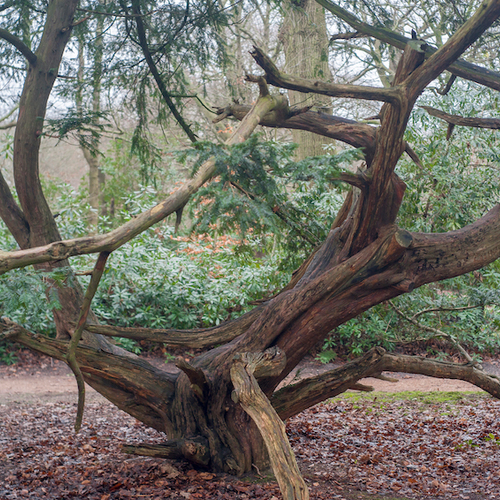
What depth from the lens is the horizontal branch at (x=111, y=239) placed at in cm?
290

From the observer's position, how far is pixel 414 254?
403 centimetres

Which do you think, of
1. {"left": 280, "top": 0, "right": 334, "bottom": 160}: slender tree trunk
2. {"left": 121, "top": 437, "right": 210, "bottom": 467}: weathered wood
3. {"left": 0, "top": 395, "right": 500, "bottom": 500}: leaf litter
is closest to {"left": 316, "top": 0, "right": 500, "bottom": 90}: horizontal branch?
{"left": 280, "top": 0, "right": 334, "bottom": 160}: slender tree trunk

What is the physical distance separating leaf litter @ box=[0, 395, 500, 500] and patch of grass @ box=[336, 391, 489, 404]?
0.20 metres

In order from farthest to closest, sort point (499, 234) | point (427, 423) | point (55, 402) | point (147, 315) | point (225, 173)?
point (147, 315) → point (55, 402) → point (427, 423) → point (499, 234) → point (225, 173)

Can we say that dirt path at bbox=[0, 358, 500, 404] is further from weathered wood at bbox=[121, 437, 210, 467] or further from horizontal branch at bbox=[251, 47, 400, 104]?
horizontal branch at bbox=[251, 47, 400, 104]

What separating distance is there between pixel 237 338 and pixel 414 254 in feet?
5.44

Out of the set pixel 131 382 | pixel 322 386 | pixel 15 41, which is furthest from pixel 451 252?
pixel 15 41

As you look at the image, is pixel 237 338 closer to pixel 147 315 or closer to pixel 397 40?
pixel 397 40

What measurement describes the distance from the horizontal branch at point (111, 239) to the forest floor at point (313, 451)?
1.91m

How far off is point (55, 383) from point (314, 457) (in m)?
5.44

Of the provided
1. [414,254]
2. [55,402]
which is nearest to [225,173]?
[414,254]

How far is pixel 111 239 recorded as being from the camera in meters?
3.15

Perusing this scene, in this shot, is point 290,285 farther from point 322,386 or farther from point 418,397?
point 418,397

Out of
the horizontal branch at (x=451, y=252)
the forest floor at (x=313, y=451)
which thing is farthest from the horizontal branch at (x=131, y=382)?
the horizontal branch at (x=451, y=252)
